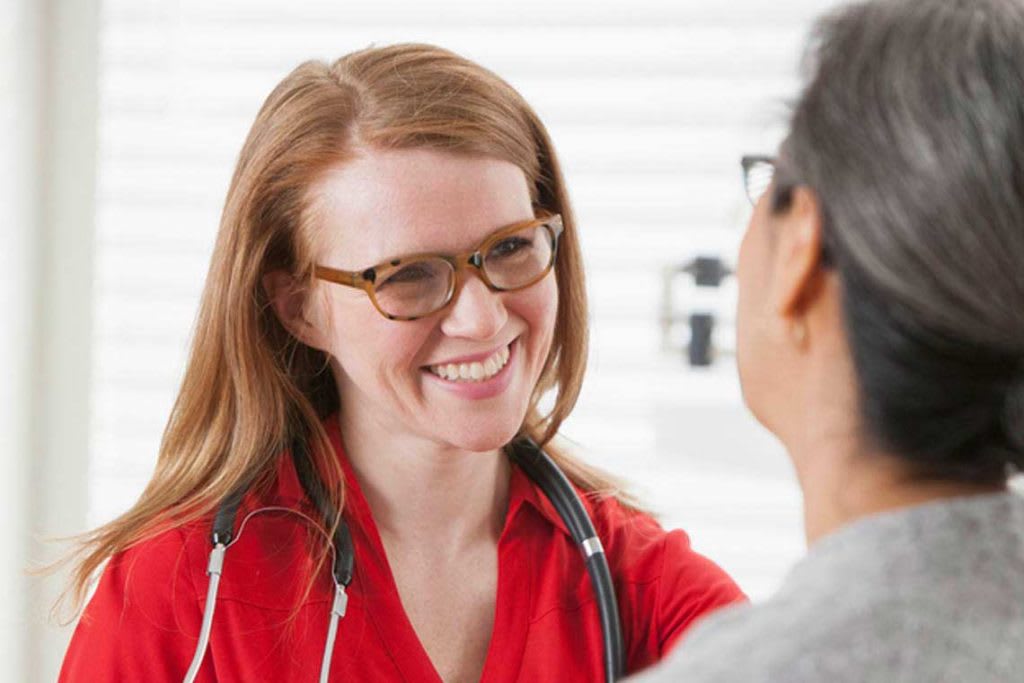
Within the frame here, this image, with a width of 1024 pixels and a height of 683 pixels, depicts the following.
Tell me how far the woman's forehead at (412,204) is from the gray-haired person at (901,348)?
2.03ft

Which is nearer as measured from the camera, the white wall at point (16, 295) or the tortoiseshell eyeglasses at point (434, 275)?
the tortoiseshell eyeglasses at point (434, 275)

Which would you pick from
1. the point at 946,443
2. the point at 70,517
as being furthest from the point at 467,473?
the point at 70,517

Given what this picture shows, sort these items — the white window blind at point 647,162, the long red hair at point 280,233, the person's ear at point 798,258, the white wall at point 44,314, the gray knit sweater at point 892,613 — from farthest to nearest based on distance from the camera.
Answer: the white wall at point 44,314
the white window blind at point 647,162
the long red hair at point 280,233
the person's ear at point 798,258
the gray knit sweater at point 892,613

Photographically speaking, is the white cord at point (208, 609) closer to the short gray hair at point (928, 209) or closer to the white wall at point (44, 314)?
the short gray hair at point (928, 209)

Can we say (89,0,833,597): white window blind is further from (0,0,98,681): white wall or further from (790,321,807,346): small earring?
(790,321,807,346): small earring

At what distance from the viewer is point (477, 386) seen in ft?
4.91

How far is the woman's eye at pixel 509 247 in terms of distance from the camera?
4.84 ft

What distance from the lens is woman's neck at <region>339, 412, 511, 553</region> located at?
62.1 inches

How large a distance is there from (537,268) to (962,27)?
2.51 ft

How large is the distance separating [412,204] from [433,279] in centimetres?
9

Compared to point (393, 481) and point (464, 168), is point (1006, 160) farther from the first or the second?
point (393, 481)

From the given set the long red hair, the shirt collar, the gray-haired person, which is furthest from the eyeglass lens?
→ the gray-haired person

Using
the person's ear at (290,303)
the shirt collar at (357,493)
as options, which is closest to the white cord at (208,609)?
the shirt collar at (357,493)

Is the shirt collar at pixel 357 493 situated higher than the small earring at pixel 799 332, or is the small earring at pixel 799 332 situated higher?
the small earring at pixel 799 332
